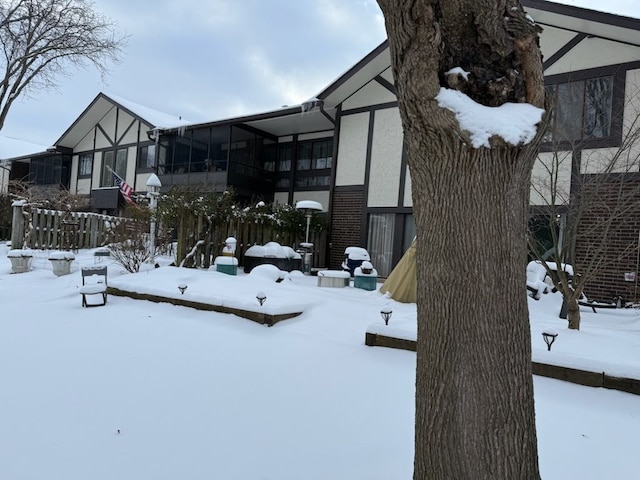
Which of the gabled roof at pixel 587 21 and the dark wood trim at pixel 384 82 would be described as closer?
the gabled roof at pixel 587 21

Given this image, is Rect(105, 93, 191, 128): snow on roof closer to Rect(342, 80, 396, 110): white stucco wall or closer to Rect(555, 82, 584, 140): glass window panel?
Rect(342, 80, 396, 110): white stucco wall

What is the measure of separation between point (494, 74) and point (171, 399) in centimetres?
305

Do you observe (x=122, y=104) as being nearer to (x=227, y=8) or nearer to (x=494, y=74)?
(x=227, y=8)

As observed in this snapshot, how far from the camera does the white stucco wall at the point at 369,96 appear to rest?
40.9ft

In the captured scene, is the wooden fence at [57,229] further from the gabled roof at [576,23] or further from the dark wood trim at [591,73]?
the dark wood trim at [591,73]

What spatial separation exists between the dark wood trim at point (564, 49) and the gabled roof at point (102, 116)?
14.3 m

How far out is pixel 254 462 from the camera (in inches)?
96.3

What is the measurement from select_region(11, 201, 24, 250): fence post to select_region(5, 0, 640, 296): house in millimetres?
5752

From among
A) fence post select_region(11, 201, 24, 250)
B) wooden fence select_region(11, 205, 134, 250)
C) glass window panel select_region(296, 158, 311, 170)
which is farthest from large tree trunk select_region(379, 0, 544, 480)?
glass window panel select_region(296, 158, 311, 170)

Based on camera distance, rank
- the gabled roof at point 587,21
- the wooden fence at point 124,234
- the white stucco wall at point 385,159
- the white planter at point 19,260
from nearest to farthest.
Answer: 1. the gabled roof at point 587,21
2. the wooden fence at point 124,234
3. the white planter at point 19,260
4. the white stucco wall at point 385,159

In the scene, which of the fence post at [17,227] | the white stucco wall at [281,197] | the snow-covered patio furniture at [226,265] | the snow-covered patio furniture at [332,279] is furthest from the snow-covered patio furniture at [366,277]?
the fence post at [17,227]

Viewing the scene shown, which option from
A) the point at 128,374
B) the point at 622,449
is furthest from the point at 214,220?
the point at 622,449

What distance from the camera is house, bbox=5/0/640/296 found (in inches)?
353

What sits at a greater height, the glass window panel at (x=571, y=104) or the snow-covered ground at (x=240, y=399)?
the glass window panel at (x=571, y=104)
